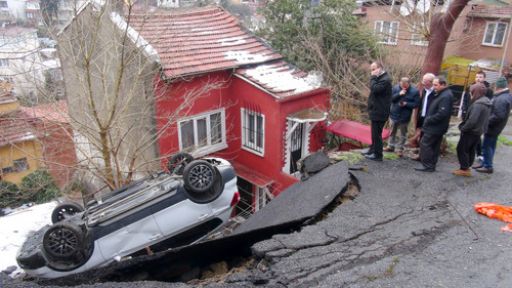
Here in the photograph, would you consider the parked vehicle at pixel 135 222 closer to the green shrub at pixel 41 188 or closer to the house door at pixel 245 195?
the house door at pixel 245 195

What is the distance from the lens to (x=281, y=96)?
11016 mm

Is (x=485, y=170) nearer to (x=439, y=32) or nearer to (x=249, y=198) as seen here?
(x=439, y=32)

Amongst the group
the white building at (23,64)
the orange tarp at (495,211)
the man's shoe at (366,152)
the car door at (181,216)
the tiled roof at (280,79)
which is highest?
the white building at (23,64)

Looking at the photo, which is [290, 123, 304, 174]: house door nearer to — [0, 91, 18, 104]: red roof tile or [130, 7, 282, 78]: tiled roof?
[130, 7, 282, 78]: tiled roof

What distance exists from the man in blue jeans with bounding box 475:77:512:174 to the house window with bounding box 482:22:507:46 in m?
18.2

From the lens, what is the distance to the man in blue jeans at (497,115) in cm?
661

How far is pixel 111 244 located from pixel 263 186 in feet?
21.4

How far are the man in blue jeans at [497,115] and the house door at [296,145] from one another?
6037 millimetres

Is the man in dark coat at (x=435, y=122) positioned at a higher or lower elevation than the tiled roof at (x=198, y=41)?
lower

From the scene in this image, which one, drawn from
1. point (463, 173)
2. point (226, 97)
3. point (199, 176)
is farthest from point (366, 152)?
point (226, 97)

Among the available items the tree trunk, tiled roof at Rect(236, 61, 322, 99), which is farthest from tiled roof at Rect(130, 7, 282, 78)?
the tree trunk

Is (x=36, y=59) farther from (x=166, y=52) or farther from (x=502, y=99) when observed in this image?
(x=502, y=99)

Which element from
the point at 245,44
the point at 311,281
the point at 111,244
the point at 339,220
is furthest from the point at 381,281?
the point at 245,44

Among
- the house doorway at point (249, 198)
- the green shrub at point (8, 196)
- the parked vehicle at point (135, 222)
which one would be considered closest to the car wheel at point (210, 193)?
Result: the parked vehicle at point (135, 222)
